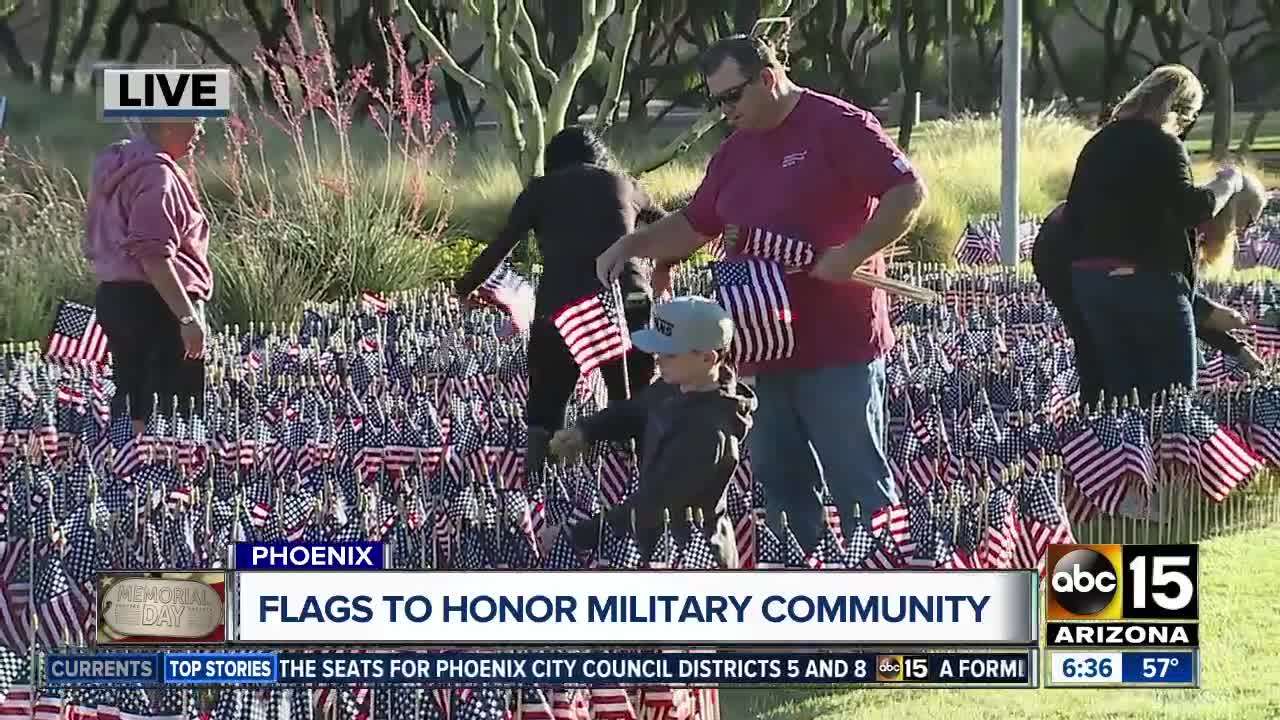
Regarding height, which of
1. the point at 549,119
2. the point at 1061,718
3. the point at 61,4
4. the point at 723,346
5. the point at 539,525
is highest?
the point at 61,4

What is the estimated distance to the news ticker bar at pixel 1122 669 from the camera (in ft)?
16.5

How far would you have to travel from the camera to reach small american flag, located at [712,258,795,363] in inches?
245

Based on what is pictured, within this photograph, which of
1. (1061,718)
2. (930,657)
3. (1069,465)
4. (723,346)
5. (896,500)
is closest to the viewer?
(930,657)

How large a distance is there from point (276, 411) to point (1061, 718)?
4133 millimetres

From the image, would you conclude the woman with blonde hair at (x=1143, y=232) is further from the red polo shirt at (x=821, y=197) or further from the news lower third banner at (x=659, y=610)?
the news lower third banner at (x=659, y=610)

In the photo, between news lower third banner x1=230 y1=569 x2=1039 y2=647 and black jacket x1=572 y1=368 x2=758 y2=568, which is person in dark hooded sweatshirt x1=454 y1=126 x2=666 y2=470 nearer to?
black jacket x1=572 y1=368 x2=758 y2=568

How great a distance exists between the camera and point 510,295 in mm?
9172

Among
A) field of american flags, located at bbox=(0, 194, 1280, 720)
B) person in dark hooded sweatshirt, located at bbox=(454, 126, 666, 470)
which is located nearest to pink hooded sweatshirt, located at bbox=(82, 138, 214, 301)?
field of american flags, located at bbox=(0, 194, 1280, 720)

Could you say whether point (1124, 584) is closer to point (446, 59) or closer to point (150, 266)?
point (150, 266)

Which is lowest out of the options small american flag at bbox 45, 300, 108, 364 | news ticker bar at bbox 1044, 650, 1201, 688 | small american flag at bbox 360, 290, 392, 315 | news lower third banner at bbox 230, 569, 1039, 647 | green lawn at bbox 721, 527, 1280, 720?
green lawn at bbox 721, 527, 1280, 720

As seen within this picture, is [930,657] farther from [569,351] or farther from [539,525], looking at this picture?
[569,351]

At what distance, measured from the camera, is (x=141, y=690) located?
5.00 m

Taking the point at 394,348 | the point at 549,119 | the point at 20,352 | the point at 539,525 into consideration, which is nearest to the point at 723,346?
the point at 539,525

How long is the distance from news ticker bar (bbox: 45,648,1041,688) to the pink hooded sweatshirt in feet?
10.5
